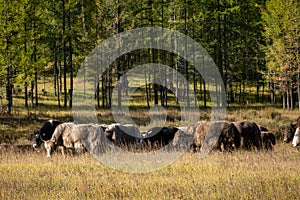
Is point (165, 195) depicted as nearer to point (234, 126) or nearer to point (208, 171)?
point (208, 171)

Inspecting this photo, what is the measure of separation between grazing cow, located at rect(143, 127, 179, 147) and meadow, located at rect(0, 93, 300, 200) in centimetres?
315

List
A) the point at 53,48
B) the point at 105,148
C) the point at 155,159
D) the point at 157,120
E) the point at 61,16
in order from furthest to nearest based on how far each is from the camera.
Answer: the point at 53,48 → the point at 61,16 → the point at 157,120 → the point at 105,148 → the point at 155,159

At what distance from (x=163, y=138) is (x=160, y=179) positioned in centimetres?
823

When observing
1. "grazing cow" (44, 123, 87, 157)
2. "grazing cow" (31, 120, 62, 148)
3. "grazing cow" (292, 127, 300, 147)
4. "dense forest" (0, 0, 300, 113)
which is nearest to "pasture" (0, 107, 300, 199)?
"grazing cow" (44, 123, 87, 157)

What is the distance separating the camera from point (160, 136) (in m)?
18.4

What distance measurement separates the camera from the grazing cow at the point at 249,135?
1661cm

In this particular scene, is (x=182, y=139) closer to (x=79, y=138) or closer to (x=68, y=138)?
(x=79, y=138)

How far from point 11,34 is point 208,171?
867 inches

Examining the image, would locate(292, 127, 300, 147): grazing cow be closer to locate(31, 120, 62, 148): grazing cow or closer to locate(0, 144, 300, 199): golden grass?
locate(0, 144, 300, 199): golden grass

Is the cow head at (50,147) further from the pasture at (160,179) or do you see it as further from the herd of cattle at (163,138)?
the pasture at (160,179)

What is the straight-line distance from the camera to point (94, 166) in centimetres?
1248

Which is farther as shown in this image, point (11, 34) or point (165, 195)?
point (11, 34)

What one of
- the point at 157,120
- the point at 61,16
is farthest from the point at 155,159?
the point at 61,16

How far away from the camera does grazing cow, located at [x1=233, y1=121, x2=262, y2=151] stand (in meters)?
16.6
